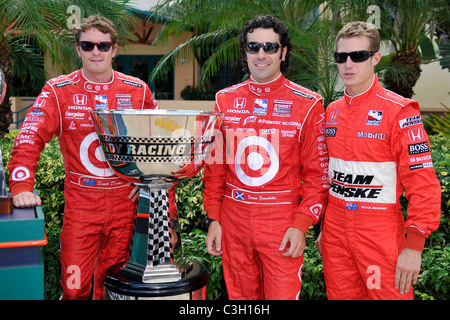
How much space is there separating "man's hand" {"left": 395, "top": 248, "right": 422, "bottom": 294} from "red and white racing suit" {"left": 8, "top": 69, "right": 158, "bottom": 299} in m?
1.45

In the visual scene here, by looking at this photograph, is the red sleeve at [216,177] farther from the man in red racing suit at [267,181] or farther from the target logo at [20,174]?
the target logo at [20,174]

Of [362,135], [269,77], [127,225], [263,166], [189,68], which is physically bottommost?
[127,225]

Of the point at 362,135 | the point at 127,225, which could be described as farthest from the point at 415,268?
the point at 127,225

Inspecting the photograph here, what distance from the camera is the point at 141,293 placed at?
2084 millimetres

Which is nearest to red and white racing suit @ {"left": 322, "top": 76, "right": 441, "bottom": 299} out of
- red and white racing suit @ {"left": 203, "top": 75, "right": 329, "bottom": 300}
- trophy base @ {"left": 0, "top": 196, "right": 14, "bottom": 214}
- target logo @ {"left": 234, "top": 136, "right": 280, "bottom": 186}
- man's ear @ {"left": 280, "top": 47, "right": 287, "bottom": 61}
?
red and white racing suit @ {"left": 203, "top": 75, "right": 329, "bottom": 300}

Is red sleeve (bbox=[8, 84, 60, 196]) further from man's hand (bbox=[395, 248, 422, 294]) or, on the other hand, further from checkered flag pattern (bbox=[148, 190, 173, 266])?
man's hand (bbox=[395, 248, 422, 294])

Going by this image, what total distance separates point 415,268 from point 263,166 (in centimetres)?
84

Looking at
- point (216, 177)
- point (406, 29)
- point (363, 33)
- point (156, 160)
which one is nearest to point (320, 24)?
point (406, 29)

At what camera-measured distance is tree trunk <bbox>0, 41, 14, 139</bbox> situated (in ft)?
23.9

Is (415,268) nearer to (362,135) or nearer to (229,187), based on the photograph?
(362,135)

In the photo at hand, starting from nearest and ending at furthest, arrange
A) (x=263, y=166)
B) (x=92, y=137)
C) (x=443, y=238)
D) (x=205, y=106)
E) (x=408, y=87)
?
(x=263, y=166) < (x=92, y=137) < (x=443, y=238) < (x=408, y=87) < (x=205, y=106)

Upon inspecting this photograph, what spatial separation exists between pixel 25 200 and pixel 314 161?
4.53 ft

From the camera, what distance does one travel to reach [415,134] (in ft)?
7.28

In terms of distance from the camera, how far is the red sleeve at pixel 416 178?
2154 mm
